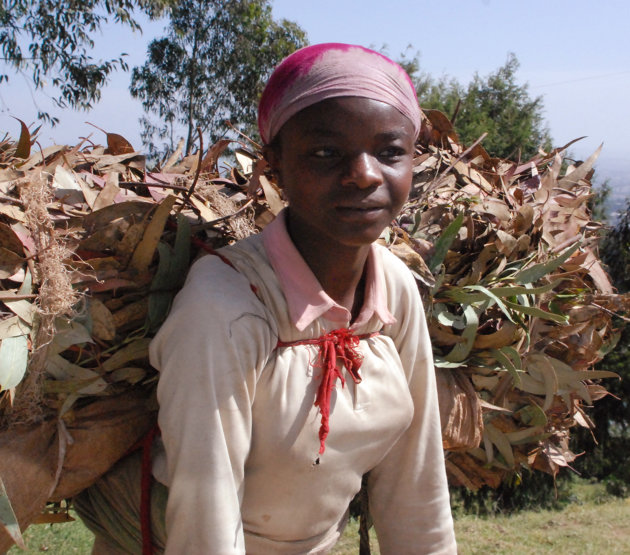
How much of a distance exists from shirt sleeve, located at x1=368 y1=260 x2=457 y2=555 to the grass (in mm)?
2367

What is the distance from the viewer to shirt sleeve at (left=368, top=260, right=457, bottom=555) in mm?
1772

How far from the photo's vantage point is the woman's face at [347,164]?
1.46 metres

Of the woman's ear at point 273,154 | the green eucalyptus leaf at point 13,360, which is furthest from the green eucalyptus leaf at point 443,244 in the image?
the green eucalyptus leaf at point 13,360

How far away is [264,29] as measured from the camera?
14977 mm

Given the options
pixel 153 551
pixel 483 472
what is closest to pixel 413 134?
pixel 153 551

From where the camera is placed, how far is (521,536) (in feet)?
15.4

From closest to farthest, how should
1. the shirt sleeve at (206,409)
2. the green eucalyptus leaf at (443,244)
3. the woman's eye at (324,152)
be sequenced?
the shirt sleeve at (206,409), the woman's eye at (324,152), the green eucalyptus leaf at (443,244)

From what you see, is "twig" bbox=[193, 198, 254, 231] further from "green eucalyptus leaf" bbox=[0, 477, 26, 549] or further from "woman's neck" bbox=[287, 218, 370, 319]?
"green eucalyptus leaf" bbox=[0, 477, 26, 549]

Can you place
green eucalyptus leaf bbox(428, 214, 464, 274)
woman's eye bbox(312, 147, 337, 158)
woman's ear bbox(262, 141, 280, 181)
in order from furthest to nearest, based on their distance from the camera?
green eucalyptus leaf bbox(428, 214, 464, 274) < woman's ear bbox(262, 141, 280, 181) < woman's eye bbox(312, 147, 337, 158)

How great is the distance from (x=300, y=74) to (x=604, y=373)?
1.47 metres

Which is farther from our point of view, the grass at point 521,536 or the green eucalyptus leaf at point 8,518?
the grass at point 521,536

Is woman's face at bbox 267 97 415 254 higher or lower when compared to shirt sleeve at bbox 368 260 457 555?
higher

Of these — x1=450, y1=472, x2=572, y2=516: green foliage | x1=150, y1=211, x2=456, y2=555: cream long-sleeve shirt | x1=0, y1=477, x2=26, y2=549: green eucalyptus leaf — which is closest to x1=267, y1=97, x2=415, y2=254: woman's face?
x1=150, y1=211, x2=456, y2=555: cream long-sleeve shirt

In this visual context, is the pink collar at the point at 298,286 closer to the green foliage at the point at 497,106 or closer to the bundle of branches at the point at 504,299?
the bundle of branches at the point at 504,299
